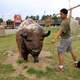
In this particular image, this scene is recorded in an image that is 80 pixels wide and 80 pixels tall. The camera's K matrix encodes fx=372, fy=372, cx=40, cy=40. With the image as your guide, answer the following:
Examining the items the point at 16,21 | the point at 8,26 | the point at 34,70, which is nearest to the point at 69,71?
the point at 34,70

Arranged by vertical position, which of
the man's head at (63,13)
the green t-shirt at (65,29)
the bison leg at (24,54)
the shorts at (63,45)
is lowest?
the bison leg at (24,54)

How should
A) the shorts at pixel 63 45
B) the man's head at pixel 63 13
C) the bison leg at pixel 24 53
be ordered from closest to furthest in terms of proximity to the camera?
the man's head at pixel 63 13 < the shorts at pixel 63 45 < the bison leg at pixel 24 53

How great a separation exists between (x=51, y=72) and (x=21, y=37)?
176 centimetres

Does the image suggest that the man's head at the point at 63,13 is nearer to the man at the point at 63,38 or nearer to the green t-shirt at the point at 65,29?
the man at the point at 63,38

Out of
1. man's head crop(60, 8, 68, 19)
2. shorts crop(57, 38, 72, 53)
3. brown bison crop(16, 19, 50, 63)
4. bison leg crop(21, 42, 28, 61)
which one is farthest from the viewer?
bison leg crop(21, 42, 28, 61)

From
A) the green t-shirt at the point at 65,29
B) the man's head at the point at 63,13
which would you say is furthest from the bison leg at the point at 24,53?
the man's head at the point at 63,13

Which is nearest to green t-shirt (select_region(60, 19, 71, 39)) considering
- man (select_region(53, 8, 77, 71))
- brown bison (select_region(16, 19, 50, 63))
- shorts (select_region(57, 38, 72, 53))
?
man (select_region(53, 8, 77, 71))

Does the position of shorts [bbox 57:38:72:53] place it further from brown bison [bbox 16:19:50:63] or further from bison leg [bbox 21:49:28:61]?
bison leg [bbox 21:49:28:61]

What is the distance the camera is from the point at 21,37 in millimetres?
12375

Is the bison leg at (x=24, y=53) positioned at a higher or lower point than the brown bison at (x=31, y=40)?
lower

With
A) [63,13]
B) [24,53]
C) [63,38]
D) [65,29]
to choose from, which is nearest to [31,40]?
[24,53]

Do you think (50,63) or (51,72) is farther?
(50,63)

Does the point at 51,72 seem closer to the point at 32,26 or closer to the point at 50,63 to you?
the point at 50,63

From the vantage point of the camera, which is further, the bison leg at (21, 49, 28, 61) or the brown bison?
the bison leg at (21, 49, 28, 61)
